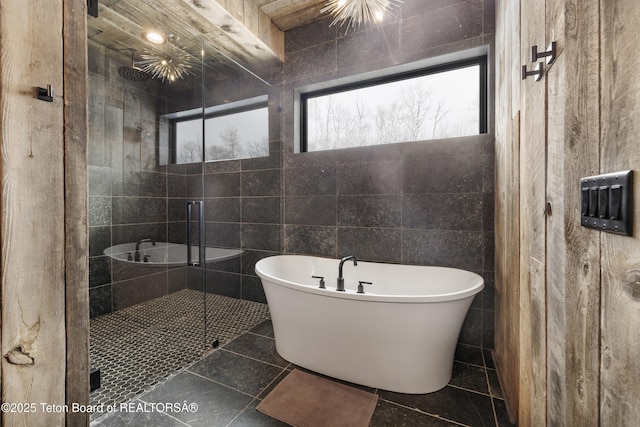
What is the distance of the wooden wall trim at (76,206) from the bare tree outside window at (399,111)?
203cm

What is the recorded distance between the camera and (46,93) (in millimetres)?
909

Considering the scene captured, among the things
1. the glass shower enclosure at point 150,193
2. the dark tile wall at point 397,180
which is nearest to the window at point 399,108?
the dark tile wall at point 397,180

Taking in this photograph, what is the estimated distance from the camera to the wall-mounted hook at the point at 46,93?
896mm

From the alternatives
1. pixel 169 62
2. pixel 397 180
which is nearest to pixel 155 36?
pixel 169 62

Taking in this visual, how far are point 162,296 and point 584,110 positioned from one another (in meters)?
2.61

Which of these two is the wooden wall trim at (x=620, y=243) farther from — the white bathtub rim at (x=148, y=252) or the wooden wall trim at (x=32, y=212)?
the white bathtub rim at (x=148, y=252)

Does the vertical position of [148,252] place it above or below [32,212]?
below

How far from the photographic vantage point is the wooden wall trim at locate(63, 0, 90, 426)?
38.1 inches

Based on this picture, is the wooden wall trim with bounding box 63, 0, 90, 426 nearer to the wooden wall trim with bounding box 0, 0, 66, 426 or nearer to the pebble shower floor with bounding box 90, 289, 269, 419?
the wooden wall trim with bounding box 0, 0, 66, 426

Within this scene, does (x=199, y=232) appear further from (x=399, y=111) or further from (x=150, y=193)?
(x=399, y=111)

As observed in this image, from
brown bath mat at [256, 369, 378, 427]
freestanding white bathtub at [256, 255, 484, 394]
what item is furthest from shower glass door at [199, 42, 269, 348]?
brown bath mat at [256, 369, 378, 427]

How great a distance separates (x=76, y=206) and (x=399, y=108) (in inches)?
96.0

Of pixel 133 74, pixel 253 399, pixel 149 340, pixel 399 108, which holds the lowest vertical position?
pixel 253 399

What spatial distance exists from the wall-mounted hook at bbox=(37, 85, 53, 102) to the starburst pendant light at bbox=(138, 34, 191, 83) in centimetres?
148
